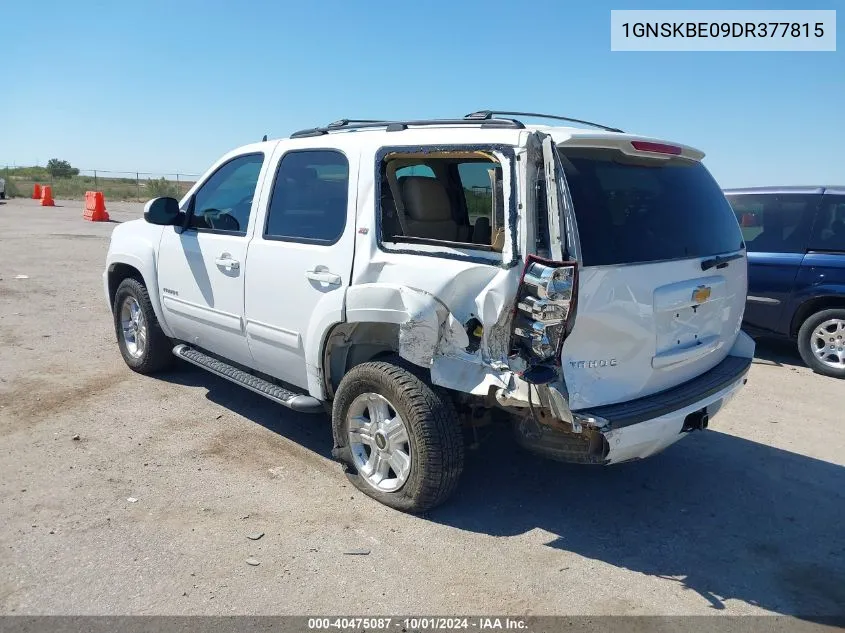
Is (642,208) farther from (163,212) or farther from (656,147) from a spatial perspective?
(163,212)

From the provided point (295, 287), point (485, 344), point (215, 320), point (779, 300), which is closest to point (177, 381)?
point (215, 320)

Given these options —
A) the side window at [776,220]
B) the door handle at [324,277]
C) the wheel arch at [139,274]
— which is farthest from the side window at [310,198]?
the side window at [776,220]

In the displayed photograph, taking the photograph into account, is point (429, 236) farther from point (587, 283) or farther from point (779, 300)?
point (779, 300)

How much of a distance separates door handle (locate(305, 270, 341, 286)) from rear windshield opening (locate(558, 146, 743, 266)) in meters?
1.42

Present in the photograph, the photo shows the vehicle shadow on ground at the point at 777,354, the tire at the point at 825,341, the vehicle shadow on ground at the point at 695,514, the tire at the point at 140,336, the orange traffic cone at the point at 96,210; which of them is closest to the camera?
the vehicle shadow on ground at the point at 695,514

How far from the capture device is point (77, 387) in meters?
5.61

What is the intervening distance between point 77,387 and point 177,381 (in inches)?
30.2

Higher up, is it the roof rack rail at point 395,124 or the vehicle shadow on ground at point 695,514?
the roof rack rail at point 395,124

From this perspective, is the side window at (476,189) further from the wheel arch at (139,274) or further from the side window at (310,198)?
the wheel arch at (139,274)

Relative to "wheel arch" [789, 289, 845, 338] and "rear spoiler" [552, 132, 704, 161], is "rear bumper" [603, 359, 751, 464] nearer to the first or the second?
"rear spoiler" [552, 132, 704, 161]

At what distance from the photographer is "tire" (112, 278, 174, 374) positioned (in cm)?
573

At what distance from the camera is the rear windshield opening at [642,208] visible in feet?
10.5

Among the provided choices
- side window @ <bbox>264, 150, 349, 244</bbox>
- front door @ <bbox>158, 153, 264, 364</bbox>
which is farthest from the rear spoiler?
front door @ <bbox>158, 153, 264, 364</bbox>

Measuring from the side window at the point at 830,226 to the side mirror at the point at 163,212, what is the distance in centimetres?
598
